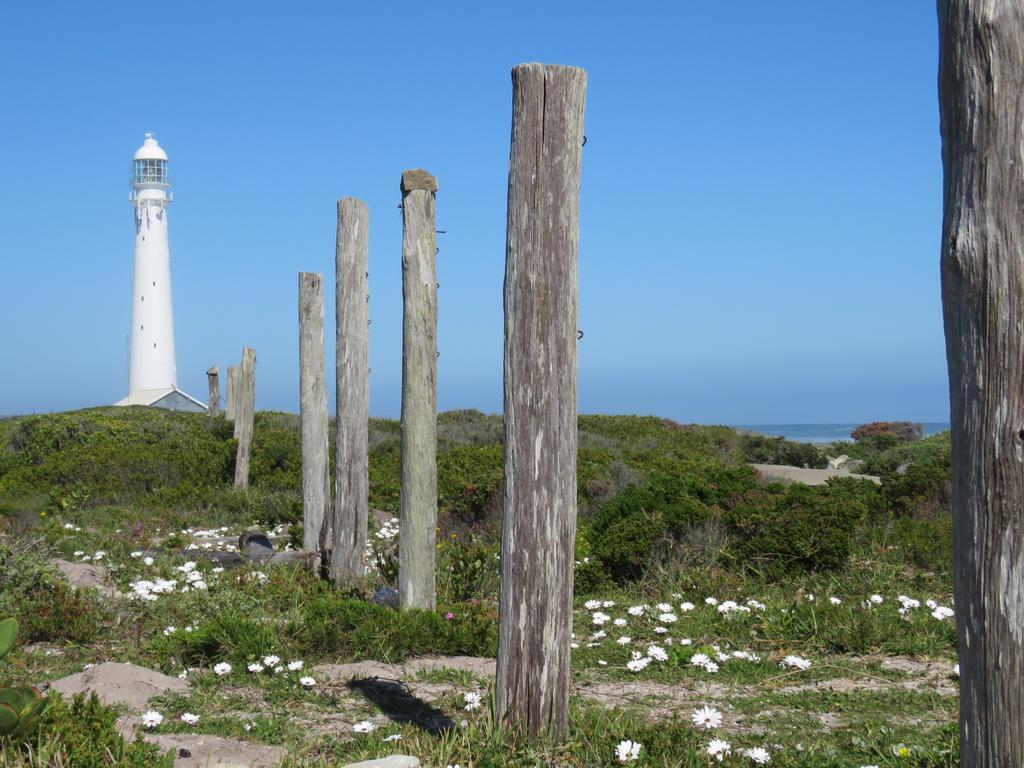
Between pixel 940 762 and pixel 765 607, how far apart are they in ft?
12.6

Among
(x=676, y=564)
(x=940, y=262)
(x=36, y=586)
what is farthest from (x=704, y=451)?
(x=940, y=262)

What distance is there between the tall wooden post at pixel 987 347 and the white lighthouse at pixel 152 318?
139ft

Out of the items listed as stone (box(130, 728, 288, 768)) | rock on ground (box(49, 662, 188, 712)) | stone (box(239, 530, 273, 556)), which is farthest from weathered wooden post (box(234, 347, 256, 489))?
stone (box(130, 728, 288, 768))

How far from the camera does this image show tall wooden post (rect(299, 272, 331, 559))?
11.9 metres

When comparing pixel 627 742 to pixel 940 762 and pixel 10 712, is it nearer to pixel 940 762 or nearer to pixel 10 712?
pixel 940 762

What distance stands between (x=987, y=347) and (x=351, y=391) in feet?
25.4

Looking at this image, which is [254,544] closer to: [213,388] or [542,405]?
[542,405]

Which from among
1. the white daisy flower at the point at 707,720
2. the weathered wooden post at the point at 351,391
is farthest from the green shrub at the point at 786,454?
the white daisy flower at the point at 707,720

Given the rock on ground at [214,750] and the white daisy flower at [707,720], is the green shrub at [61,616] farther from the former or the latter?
the white daisy flower at [707,720]

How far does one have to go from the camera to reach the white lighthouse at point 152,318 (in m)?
43.4

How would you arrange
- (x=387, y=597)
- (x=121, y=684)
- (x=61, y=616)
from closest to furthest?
(x=121, y=684) → (x=61, y=616) → (x=387, y=597)

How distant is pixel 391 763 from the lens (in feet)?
14.8

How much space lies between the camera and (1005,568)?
294 centimetres

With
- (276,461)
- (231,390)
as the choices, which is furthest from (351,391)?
(231,390)
